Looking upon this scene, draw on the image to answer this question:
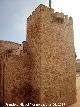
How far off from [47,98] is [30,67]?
8.07 feet

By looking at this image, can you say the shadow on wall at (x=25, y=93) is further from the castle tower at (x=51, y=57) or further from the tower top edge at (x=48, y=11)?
the tower top edge at (x=48, y=11)

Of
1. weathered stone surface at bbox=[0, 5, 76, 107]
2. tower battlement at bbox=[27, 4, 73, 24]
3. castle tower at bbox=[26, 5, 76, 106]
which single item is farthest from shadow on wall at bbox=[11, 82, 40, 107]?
tower battlement at bbox=[27, 4, 73, 24]

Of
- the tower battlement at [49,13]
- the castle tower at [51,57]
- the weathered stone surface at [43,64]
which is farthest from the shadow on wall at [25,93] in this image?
the tower battlement at [49,13]

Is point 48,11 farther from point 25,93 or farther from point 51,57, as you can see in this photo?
point 25,93

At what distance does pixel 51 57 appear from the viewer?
11555 millimetres

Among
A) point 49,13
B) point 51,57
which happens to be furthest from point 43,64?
point 49,13

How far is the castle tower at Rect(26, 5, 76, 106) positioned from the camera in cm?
1117

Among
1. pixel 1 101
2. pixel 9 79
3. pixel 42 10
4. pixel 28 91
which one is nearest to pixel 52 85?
pixel 28 91

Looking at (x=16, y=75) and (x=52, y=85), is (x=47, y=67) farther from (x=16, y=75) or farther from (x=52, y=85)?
(x=16, y=75)

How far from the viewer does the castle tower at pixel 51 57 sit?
1117cm

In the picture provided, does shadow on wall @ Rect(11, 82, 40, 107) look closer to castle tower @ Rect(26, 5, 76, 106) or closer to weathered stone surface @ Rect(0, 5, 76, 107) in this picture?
weathered stone surface @ Rect(0, 5, 76, 107)

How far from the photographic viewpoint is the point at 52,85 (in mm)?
11281

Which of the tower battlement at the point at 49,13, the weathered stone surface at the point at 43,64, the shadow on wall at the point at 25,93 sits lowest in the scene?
the shadow on wall at the point at 25,93

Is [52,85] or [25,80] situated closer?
[52,85]
